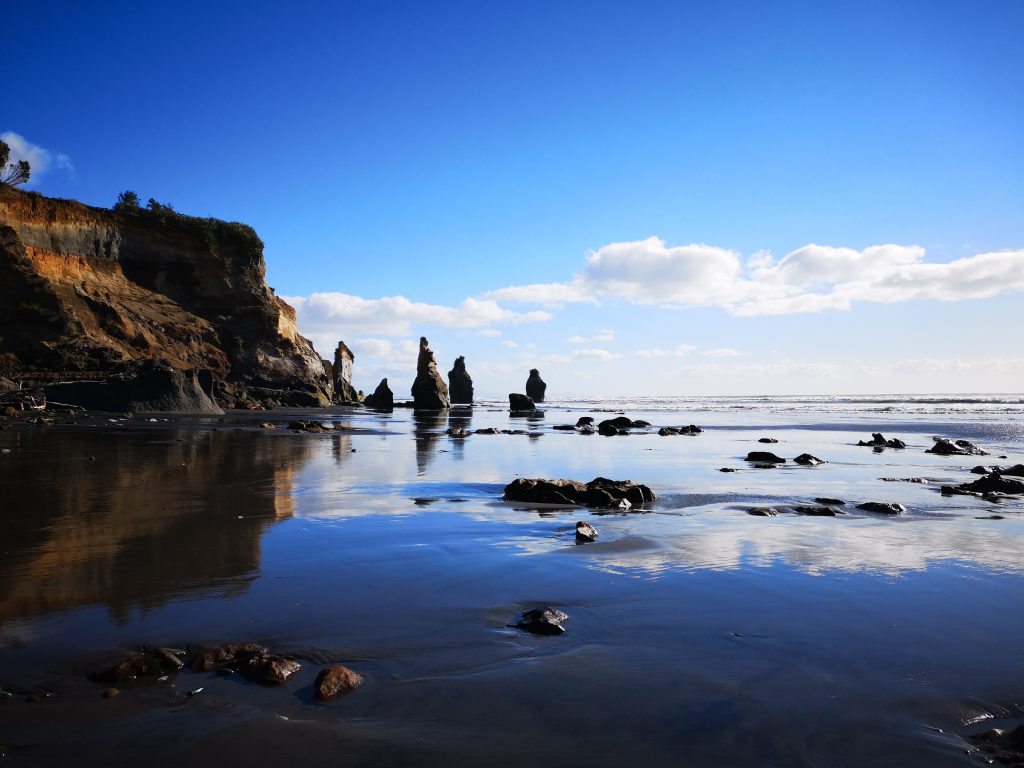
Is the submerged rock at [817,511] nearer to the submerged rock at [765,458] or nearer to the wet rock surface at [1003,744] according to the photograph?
the wet rock surface at [1003,744]

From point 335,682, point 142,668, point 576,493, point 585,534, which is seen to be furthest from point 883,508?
point 142,668

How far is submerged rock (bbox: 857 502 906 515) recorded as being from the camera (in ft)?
32.3

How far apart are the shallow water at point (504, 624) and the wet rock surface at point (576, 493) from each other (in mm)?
436

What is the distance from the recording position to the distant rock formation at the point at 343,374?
263 feet

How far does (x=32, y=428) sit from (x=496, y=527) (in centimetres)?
2199

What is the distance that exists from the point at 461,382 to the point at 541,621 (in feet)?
274

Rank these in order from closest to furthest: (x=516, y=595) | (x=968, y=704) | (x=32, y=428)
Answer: (x=968, y=704) → (x=516, y=595) → (x=32, y=428)

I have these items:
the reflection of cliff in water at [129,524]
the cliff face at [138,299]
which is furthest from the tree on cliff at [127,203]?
the reflection of cliff in water at [129,524]

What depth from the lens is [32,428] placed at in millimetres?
22484

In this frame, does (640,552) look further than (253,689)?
Yes

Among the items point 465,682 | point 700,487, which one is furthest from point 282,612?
point 700,487

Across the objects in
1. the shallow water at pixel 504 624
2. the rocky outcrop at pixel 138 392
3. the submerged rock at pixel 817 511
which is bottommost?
the submerged rock at pixel 817 511

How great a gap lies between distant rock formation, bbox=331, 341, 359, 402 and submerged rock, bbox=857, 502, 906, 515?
74.1 metres

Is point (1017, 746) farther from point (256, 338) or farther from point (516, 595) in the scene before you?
point (256, 338)
